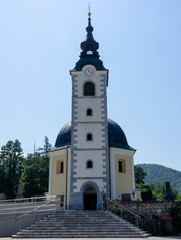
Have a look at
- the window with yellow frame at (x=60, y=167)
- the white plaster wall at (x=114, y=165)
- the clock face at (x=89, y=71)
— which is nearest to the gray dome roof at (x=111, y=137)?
the white plaster wall at (x=114, y=165)

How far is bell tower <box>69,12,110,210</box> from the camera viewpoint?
23.8 metres

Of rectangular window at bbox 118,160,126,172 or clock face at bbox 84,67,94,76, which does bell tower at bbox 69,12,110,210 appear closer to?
clock face at bbox 84,67,94,76

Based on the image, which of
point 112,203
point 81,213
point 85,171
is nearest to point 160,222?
point 112,203

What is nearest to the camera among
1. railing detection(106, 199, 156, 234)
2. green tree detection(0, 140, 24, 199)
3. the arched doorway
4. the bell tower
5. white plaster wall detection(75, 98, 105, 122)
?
railing detection(106, 199, 156, 234)

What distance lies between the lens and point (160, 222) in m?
18.5

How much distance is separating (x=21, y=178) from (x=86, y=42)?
87.5ft

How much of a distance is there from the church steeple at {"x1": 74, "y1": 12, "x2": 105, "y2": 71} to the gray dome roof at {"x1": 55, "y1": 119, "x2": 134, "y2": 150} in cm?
617

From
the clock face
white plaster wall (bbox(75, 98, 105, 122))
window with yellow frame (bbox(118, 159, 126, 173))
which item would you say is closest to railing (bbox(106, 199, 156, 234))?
window with yellow frame (bbox(118, 159, 126, 173))

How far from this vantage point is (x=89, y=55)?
29016 millimetres

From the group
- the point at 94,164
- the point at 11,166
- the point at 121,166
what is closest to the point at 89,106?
the point at 94,164

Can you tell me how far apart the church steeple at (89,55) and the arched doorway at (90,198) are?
1185 centimetres

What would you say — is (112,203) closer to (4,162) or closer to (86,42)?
(86,42)

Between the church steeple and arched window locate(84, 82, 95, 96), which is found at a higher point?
the church steeple

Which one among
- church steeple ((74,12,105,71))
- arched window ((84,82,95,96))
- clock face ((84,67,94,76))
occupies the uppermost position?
church steeple ((74,12,105,71))
